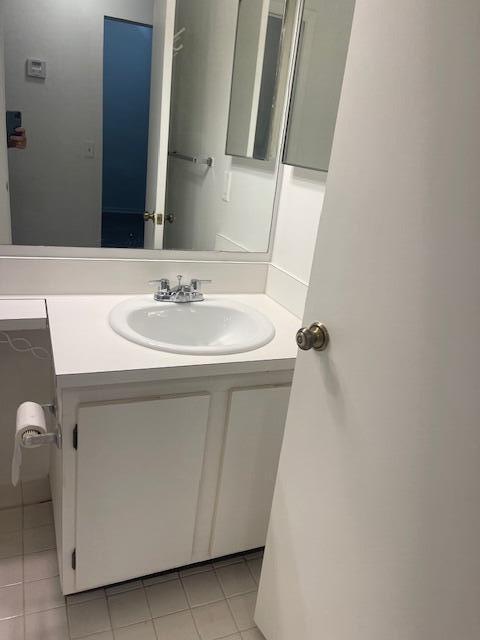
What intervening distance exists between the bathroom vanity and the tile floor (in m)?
0.12

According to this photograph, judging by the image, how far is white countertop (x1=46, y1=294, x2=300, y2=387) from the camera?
1121 mm

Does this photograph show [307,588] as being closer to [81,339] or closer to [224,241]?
[81,339]

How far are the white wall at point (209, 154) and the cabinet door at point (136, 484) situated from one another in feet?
2.24

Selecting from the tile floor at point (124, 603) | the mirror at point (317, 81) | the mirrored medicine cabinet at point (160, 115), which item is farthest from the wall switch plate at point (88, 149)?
the tile floor at point (124, 603)

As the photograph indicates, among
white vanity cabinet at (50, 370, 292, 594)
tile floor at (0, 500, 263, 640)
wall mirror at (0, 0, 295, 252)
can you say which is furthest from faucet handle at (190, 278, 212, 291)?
tile floor at (0, 500, 263, 640)

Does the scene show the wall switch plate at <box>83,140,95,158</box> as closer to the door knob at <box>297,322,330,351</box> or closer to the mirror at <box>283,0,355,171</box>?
the mirror at <box>283,0,355,171</box>

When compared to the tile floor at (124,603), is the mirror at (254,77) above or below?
above

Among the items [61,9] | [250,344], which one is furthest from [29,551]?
[61,9]

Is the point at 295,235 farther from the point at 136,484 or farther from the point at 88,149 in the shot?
the point at 136,484

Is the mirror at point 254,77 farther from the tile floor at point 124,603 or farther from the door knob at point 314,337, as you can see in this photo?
the tile floor at point 124,603

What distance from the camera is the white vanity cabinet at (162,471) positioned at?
1.20 metres

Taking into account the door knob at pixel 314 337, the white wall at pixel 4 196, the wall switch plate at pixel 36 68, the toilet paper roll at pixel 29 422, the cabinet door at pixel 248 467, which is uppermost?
the wall switch plate at pixel 36 68

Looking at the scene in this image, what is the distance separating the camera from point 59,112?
144 centimetres

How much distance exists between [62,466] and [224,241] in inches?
37.4
